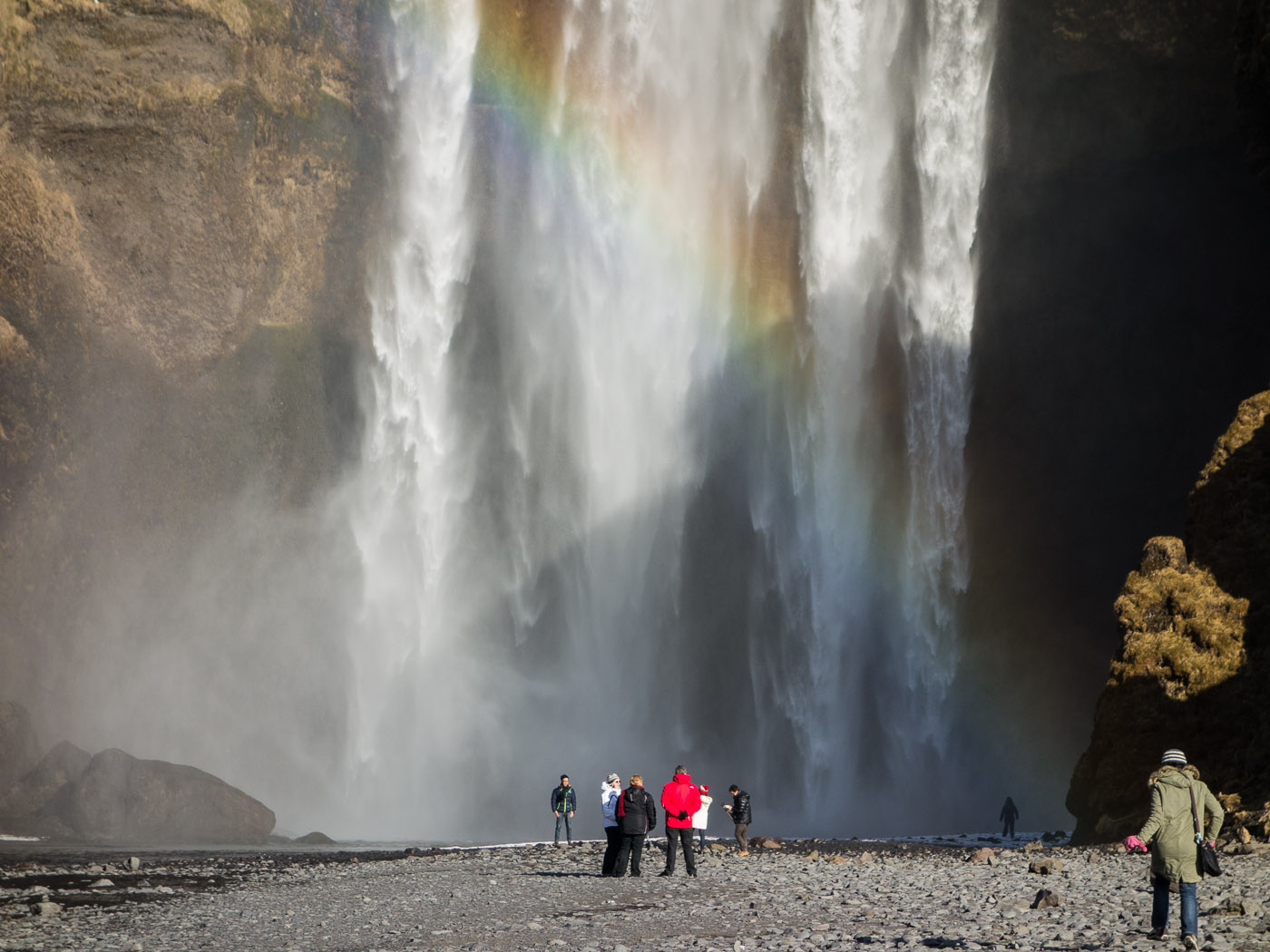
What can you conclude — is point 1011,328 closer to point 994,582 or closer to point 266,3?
point 994,582

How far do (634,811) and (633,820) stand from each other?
0.36 ft

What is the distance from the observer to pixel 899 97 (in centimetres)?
4078

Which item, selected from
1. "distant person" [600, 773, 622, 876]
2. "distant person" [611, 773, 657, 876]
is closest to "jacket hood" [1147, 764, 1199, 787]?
"distant person" [611, 773, 657, 876]

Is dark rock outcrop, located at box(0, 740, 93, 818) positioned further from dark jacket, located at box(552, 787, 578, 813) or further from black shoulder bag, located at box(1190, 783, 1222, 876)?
black shoulder bag, located at box(1190, 783, 1222, 876)

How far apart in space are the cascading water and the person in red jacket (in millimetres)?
18550

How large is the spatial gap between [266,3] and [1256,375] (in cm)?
3468

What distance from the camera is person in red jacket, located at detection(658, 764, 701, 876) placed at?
52.2 feet

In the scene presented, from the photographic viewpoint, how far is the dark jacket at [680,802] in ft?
52.2

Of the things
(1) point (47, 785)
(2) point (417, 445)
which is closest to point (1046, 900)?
Answer: (1) point (47, 785)

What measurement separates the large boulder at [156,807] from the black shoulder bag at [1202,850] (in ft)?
80.0

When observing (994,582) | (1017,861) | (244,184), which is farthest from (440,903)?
(244,184)

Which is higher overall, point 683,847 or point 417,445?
point 417,445

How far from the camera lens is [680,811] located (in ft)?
52.5

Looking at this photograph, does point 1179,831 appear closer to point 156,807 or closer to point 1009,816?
point 1009,816
